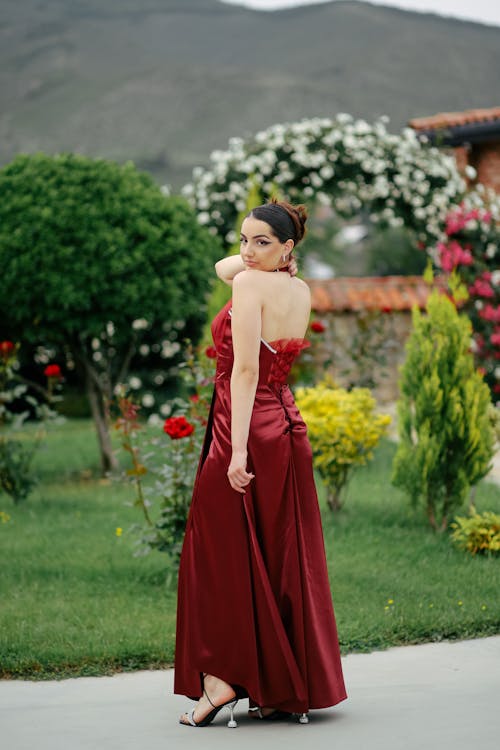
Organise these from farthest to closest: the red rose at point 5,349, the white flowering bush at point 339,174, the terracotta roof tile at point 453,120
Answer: the terracotta roof tile at point 453,120 < the white flowering bush at point 339,174 < the red rose at point 5,349

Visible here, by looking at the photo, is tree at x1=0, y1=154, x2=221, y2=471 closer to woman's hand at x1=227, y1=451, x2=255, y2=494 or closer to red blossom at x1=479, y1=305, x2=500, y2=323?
red blossom at x1=479, y1=305, x2=500, y2=323

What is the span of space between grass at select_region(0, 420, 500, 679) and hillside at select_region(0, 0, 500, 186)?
5601cm

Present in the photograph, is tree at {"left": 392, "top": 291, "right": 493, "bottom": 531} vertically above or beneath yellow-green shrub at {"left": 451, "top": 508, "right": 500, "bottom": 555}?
above

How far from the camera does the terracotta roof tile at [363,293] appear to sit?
1573cm

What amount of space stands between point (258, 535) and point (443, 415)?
374cm

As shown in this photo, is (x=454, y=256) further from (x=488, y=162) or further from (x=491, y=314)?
(x=488, y=162)

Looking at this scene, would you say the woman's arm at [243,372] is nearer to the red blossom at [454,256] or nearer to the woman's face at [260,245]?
the woman's face at [260,245]

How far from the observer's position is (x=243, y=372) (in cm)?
389

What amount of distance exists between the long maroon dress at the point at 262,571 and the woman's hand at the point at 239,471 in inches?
2.7

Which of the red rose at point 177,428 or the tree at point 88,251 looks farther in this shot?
the tree at point 88,251

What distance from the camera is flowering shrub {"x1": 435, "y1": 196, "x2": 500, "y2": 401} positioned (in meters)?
13.1

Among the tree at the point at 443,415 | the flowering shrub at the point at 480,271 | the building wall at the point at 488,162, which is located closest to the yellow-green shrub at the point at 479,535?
the tree at the point at 443,415

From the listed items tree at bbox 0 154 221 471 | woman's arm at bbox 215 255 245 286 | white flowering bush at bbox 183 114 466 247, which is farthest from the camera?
white flowering bush at bbox 183 114 466 247

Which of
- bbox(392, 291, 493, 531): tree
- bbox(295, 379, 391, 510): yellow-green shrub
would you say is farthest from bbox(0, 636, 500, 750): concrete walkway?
bbox(295, 379, 391, 510): yellow-green shrub
